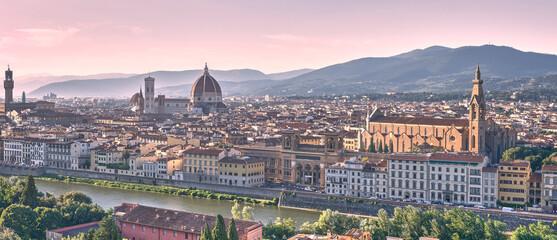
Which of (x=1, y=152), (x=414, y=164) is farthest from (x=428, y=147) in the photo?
(x=1, y=152)

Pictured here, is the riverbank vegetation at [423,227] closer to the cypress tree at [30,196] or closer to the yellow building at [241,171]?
the cypress tree at [30,196]

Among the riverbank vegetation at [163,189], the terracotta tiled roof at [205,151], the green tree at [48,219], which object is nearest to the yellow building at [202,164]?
the terracotta tiled roof at [205,151]

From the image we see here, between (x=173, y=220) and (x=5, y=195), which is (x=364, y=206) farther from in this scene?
(x=5, y=195)

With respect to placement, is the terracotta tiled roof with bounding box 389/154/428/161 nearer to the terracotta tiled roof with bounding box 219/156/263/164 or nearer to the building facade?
the terracotta tiled roof with bounding box 219/156/263/164

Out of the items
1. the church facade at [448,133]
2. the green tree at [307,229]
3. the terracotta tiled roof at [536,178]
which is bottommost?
the green tree at [307,229]

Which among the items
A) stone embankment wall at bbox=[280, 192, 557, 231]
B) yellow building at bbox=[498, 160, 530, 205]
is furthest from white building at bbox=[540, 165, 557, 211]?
stone embankment wall at bbox=[280, 192, 557, 231]

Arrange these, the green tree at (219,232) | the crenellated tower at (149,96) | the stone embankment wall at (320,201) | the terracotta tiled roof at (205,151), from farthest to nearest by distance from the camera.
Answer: the crenellated tower at (149,96) → the terracotta tiled roof at (205,151) → the stone embankment wall at (320,201) → the green tree at (219,232)

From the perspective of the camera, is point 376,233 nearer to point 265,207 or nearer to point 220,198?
point 265,207
